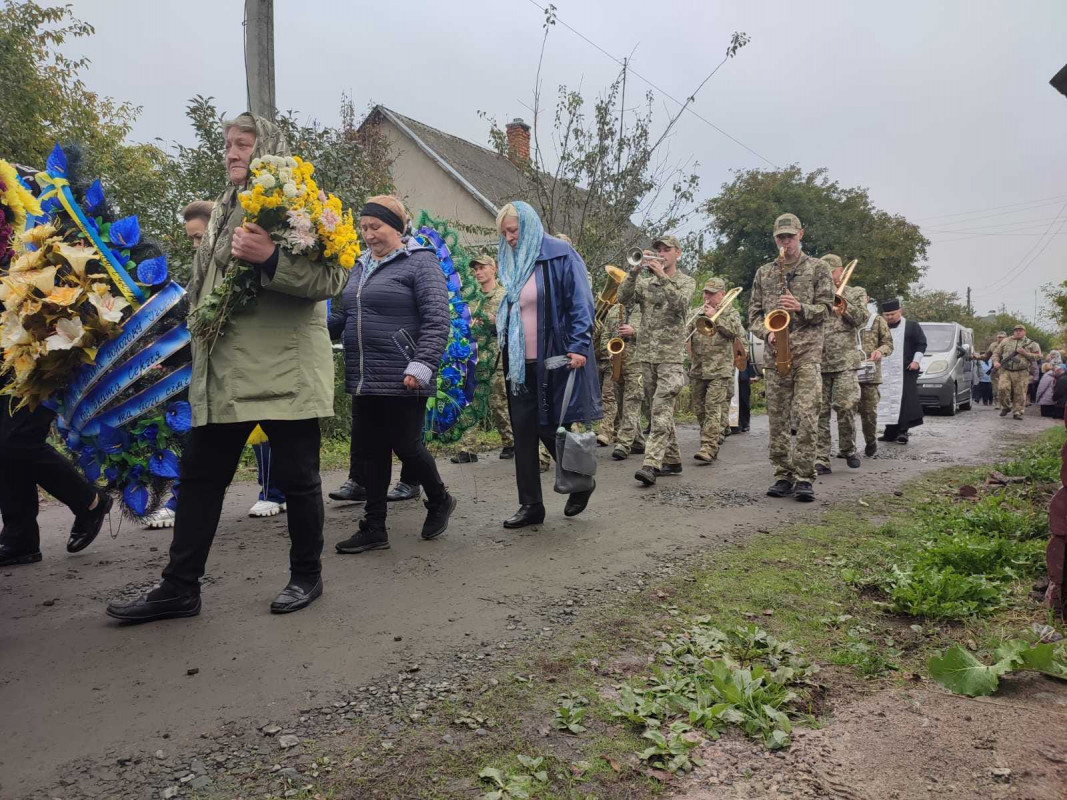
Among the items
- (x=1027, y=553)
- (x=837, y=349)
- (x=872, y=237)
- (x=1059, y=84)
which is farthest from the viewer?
(x=872, y=237)

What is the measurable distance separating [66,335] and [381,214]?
70.3 inches

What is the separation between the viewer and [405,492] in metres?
6.36

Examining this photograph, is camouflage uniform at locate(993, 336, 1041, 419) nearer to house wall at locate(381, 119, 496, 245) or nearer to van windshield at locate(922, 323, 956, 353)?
van windshield at locate(922, 323, 956, 353)

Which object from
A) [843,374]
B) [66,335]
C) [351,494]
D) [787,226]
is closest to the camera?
[66,335]

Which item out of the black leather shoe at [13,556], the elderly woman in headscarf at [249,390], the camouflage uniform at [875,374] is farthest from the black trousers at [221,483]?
the camouflage uniform at [875,374]

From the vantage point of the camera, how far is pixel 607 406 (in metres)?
9.81

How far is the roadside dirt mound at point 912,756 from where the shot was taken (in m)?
2.19

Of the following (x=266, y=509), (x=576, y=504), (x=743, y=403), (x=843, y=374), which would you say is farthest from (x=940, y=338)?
(x=266, y=509)

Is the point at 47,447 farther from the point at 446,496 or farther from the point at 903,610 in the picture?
the point at 903,610

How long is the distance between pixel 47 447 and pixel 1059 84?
225 inches

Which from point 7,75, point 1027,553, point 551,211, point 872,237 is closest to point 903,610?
point 1027,553

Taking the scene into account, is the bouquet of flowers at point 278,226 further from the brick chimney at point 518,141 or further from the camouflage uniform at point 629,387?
the brick chimney at point 518,141

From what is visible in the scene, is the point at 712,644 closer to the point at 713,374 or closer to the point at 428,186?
the point at 713,374

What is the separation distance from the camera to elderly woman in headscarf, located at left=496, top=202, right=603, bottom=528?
5109 mm
